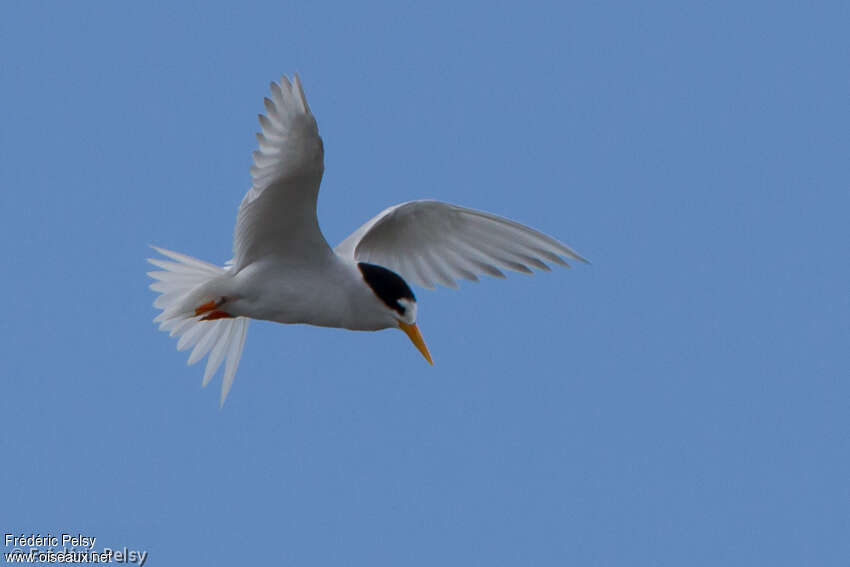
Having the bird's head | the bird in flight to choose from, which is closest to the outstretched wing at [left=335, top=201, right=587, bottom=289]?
the bird in flight

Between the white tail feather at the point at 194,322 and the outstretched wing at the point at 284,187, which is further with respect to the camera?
the white tail feather at the point at 194,322

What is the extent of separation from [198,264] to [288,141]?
157 cm

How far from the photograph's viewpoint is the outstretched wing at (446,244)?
8.43 m

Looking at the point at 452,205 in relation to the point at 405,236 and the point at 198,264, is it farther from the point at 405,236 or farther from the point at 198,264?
the point at 198,264

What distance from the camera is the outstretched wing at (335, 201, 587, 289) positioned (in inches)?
332

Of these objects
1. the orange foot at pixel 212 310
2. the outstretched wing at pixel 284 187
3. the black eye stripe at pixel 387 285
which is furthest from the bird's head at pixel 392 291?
the orange foot at pixel 212 310

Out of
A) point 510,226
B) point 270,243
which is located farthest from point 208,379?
point 510,226

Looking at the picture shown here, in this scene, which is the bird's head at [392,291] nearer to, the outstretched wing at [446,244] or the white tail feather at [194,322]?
the outstretched wing at [446,244]

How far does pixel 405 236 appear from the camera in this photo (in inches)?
341

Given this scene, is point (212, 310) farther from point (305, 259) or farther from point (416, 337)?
point (416, 337)

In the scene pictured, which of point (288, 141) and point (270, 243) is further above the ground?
point (288, 141)

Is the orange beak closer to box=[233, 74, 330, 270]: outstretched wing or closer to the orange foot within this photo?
box=[233, 74, 330, 270]: outstretched wing

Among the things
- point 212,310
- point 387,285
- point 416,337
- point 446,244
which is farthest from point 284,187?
point 446,244

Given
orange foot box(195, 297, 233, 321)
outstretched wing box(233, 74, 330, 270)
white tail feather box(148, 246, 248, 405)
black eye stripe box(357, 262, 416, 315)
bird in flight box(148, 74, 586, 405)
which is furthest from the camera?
white tail feather box(148, 246, 248, 405)
